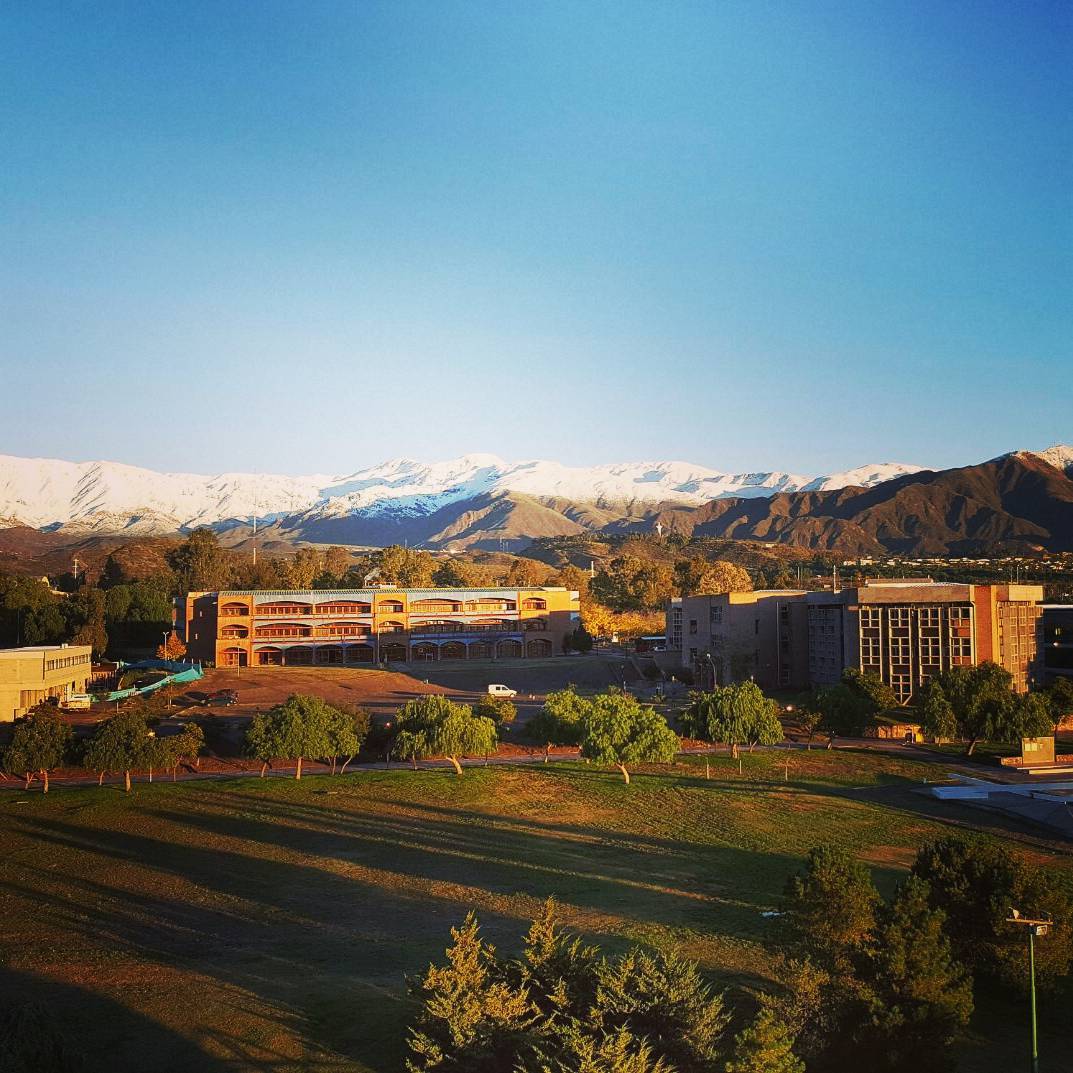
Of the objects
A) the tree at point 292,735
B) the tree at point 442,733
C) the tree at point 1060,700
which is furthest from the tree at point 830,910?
the tree at point 1060,700

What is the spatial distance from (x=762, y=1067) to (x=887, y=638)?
179 ft

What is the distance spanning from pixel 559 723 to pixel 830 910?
29.2m

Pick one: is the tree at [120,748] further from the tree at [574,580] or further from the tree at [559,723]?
the tree at [574,580]

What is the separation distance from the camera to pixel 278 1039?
19.2m

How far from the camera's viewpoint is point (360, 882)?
1162 inches

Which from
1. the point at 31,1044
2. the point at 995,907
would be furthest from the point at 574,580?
the point at 31,1044

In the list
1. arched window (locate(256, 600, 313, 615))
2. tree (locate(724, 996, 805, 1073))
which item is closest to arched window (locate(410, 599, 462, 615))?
arched window (locate(256, 600, 313, 615))

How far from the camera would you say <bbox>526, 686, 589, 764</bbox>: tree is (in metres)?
48.6

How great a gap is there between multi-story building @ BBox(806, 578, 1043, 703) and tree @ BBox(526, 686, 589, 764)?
25.4m

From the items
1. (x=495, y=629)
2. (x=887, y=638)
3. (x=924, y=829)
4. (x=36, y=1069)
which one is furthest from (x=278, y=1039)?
(x=495, y=629)

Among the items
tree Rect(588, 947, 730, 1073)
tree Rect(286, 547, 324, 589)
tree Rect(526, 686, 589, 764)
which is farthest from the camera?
tree Rect(286, 547, 324, 589)

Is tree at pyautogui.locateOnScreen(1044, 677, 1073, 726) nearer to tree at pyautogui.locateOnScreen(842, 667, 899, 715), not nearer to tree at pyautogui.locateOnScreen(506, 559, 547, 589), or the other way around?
tree at pyautogui.locateOnScreen(842, 667, 899, 715)

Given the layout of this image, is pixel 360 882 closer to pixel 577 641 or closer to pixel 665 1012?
pixel 665 1012

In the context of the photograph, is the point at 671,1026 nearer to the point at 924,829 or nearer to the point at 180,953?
the point at 180,953
